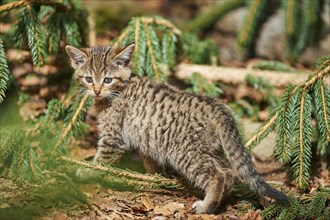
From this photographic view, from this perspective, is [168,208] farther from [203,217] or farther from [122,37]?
[122,37]

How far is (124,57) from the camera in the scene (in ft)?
17.5

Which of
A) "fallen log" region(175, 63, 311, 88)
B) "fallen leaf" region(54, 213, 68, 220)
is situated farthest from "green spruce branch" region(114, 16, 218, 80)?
"fallen leaf" region(54, 213, 68, 220)

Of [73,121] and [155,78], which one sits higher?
[155,78]

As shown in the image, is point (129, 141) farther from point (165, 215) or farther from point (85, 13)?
point (85, 13)

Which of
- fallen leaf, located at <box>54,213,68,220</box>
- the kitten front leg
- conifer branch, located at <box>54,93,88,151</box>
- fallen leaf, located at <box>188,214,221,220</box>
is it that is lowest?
fallen leaf, located at <box>54,213,68,220</box>

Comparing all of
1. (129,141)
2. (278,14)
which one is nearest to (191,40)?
(129,141)

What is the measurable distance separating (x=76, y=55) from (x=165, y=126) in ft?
4.41

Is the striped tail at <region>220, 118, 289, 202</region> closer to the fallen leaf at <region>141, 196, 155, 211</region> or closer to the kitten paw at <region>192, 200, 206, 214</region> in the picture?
the kitten paw at <region>192, 200, 206, 214</region>

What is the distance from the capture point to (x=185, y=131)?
15.3ft

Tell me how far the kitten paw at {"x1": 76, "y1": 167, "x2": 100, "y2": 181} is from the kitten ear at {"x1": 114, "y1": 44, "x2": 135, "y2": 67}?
4.04ft

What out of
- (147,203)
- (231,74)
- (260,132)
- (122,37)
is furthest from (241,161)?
(231,74)

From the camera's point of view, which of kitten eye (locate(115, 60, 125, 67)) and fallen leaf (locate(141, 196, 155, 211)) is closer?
fallen leaf (locate(141, 196, 155, 211))

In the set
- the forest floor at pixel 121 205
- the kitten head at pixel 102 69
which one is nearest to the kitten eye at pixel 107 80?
the kitten head at pixel 102 69

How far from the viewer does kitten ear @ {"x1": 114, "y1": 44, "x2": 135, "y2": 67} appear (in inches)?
207
